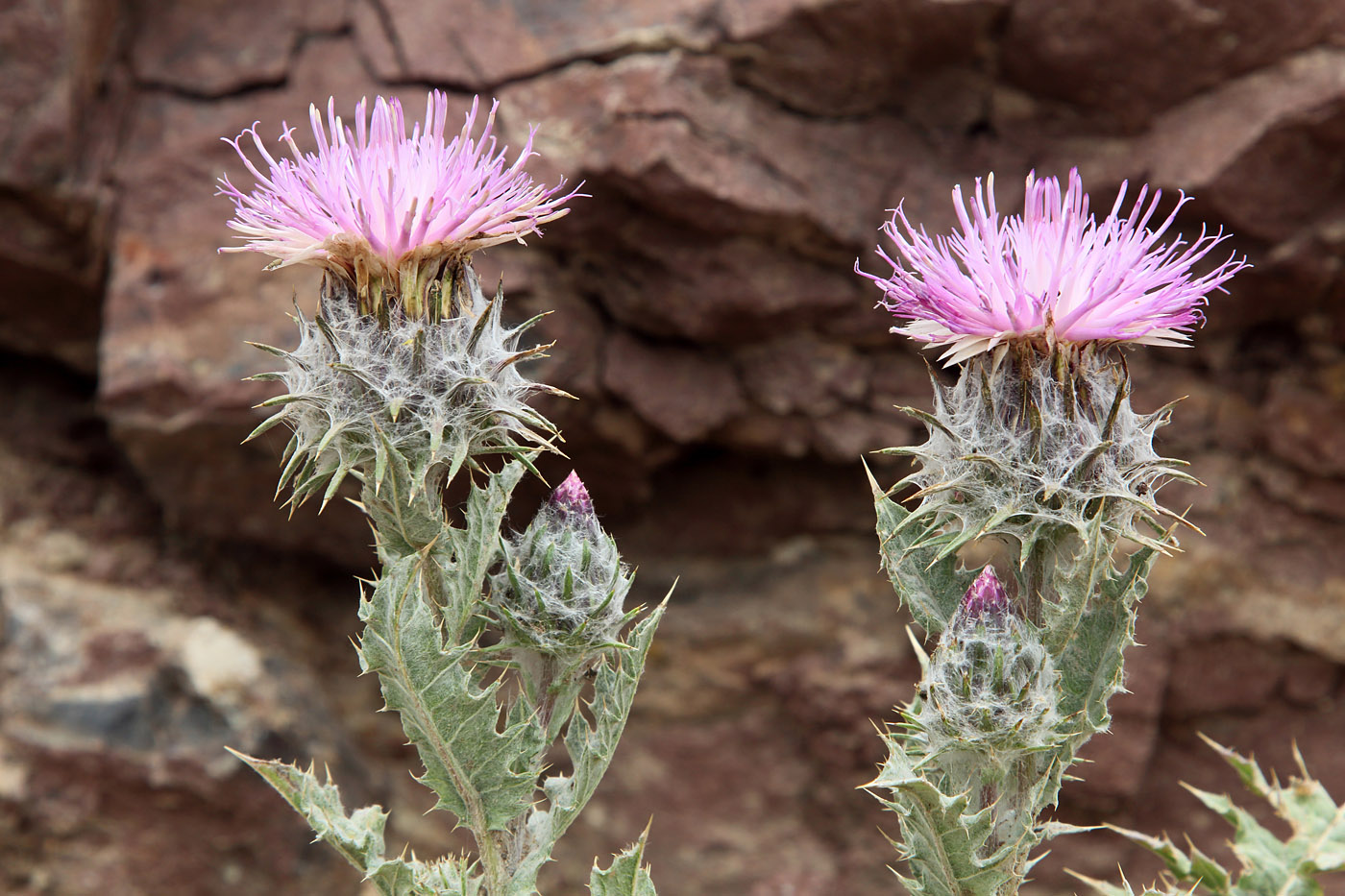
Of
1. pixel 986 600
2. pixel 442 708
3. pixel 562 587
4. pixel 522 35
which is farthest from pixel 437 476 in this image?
pixel 522 35

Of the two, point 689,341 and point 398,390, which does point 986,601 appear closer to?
point 398,390

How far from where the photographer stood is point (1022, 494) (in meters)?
2.51

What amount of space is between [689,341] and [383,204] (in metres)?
3.14

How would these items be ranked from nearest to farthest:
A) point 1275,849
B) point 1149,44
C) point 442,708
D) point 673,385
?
point 442,708, point 1275,849, point 1149,44, point 673,385

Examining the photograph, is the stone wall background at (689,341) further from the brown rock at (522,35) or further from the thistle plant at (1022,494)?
the thistle plant at (1022,494)

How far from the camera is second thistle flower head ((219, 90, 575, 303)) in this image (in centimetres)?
254

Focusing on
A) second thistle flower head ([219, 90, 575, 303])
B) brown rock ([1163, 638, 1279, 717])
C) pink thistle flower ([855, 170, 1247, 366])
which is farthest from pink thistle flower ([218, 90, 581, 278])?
brown rock ([1163, 638, 1279, 717])

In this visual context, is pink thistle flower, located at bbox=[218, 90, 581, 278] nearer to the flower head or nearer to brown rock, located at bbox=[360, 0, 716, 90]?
the flower head

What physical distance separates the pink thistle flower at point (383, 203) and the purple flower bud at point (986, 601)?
49.6 inches

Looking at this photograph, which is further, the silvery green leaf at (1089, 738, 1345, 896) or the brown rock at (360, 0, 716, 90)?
the brown rock at (360, 0, 716, 90)

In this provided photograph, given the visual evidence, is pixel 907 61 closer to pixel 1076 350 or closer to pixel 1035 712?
pixel 1076 350

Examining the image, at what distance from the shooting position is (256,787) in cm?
538

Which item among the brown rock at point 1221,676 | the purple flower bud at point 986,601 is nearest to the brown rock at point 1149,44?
the brown rock at point 1221,676

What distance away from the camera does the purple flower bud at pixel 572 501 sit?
9.07 feet
